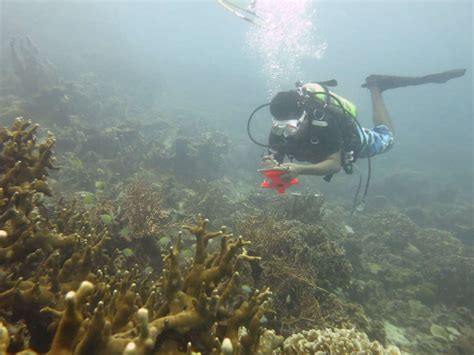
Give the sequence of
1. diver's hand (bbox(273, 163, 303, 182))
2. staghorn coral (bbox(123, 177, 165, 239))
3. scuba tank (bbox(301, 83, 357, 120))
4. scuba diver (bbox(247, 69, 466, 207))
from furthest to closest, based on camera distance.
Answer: scuba tank (bbox(301, 83, 357, 120)) < scuba diver (bbox(247, 69, 466, 207)) < staghorn coral (bbox(123, 177, 165, 239)) < diver's hand (bbox(273, 163, 303, 182))

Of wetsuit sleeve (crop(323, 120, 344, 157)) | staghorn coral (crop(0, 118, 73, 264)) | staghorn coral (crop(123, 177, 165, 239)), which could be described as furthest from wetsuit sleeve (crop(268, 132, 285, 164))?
staghorn coral (crop(0, 118, 73, 264))

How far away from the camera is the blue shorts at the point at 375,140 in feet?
22.7

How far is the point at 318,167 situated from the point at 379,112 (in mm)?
5124

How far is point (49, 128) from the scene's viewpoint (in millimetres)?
13117

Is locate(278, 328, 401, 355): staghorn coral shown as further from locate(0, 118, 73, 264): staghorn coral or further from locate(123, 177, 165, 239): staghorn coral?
locate(123, 177, 165, 239): staghorn coral

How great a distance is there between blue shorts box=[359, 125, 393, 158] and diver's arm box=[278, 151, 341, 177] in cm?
149

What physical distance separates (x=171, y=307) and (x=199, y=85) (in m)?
50.8

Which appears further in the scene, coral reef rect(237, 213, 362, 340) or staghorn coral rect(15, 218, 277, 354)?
coral reef rect(237, 213, 362, 340)

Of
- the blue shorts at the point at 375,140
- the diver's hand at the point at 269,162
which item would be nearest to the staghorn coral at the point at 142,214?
the diver's hand at the point at 269,162

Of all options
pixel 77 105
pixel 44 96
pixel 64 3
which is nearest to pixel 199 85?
pixel 64 3

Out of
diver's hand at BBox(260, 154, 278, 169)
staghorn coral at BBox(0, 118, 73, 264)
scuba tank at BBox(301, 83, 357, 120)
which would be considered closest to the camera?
staghorn coral at BBox(0, 118, 73, 264)

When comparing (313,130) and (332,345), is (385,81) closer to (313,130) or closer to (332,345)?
(313,130)

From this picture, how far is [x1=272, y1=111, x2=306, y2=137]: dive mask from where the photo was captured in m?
5.31

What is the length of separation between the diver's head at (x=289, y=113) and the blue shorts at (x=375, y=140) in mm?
1820
